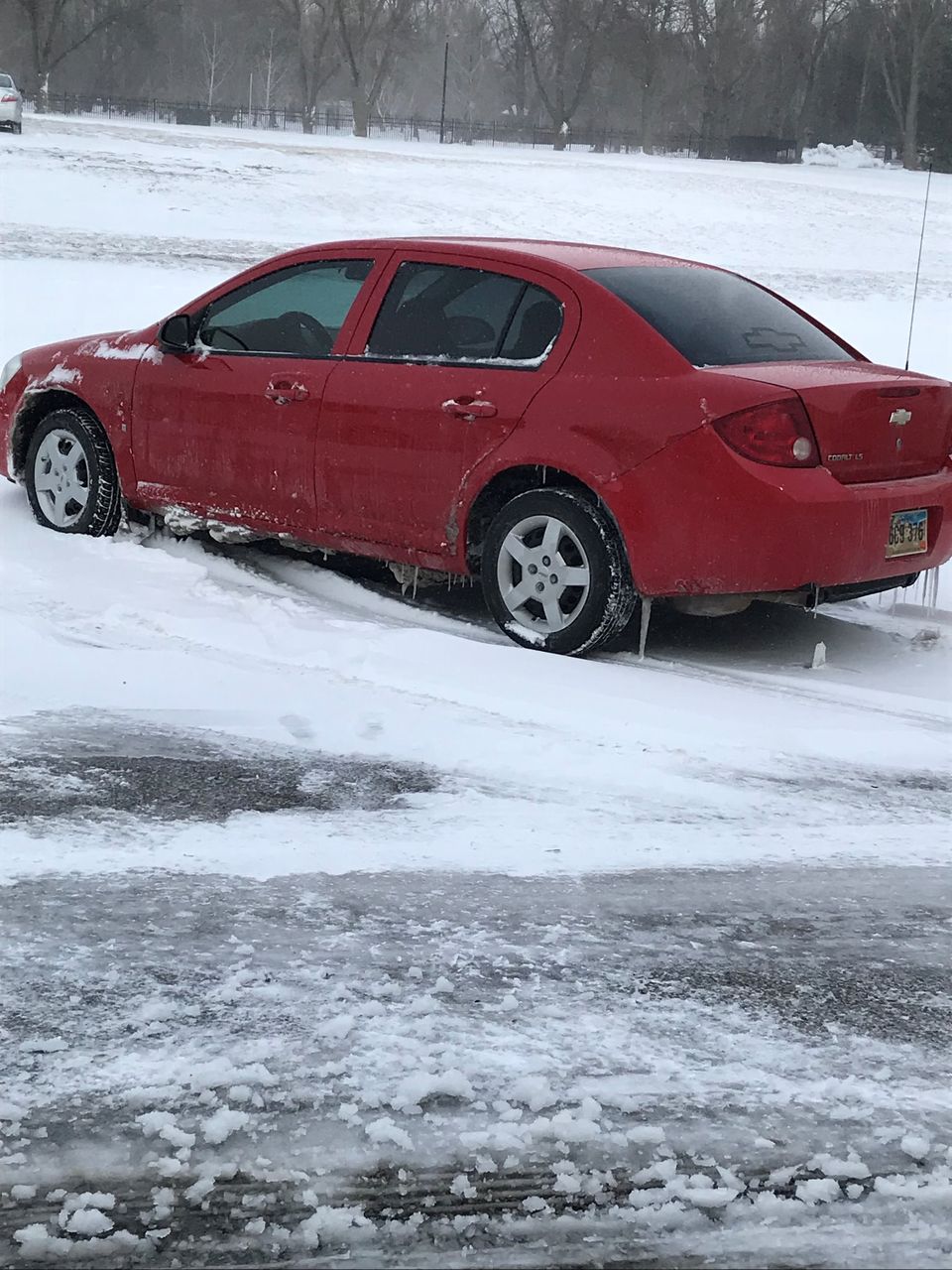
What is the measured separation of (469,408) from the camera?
595cm

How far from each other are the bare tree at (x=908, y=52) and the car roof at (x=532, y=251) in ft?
206

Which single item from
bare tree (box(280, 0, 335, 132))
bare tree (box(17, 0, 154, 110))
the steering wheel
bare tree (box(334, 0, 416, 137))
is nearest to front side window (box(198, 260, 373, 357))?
the steering wheel

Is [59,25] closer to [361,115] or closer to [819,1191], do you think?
[361,115]

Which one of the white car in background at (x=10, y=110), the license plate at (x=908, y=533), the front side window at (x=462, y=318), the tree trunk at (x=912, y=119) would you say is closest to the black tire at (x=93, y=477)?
the front side window at (x=462, y=318)

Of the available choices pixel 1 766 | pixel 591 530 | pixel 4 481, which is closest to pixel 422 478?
pixel 591 530

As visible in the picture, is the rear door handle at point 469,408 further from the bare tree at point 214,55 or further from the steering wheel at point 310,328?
the bare tree at point 214,55

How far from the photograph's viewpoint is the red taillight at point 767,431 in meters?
5.40

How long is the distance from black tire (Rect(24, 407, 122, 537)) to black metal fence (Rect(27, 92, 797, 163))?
63.0 m

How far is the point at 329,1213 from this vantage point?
2.31 metres

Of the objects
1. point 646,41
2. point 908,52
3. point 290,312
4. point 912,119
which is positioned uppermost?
point 646,41

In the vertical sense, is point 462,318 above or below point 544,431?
above

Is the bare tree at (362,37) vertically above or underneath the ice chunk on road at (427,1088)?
above

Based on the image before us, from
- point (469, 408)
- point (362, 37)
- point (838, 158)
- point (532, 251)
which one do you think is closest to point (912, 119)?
point (838, 158)

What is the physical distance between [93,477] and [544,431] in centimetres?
255
